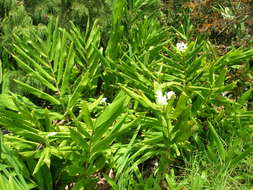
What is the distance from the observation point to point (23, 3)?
196cm

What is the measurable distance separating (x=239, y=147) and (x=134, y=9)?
1.07 m

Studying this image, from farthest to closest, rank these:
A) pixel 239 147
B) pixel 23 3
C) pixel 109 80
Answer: pixel 23 3 < pixel 109 80 < pixel 239 147

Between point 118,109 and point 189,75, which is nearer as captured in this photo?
point 118,109

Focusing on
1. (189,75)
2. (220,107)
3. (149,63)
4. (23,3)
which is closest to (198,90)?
(189,75)

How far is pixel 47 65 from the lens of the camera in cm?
156

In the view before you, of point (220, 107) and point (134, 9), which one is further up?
point (134, 9)

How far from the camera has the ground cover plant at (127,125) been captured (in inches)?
44.4

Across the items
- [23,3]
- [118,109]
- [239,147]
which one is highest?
[23,3]

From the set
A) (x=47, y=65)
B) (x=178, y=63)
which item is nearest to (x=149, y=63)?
(x=178, y=63)

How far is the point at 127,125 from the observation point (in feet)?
3.78

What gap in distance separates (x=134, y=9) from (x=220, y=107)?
2.68 ft

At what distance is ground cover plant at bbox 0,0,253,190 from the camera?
1128 millimetres

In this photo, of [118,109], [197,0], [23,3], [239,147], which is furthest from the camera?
[197,0]

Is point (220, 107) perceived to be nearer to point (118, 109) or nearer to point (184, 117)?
point (184, 117)
